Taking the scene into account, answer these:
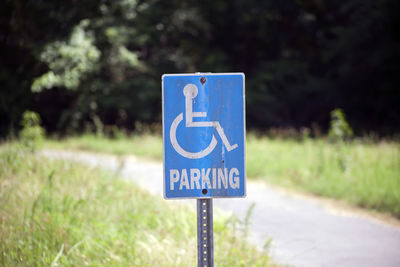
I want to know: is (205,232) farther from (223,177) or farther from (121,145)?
(121,145)

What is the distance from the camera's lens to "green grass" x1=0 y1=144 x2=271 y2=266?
350cm

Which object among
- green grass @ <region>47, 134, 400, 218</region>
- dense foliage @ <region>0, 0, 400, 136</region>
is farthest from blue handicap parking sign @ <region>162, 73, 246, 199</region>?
dense foliage @ <region>0, 0, 400, 136</region>

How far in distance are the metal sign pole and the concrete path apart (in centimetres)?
181

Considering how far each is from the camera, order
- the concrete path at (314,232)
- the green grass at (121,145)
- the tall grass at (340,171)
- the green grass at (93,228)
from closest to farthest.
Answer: the green grass at (93,228) < the concrete path at (314,232) < the tall grass at (340,171) < the green grass at (121,145)

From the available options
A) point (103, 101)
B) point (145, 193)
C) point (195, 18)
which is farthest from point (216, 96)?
point (195, 18)

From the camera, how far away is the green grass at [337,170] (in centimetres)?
662

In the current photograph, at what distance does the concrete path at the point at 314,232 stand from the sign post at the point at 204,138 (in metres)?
2.03

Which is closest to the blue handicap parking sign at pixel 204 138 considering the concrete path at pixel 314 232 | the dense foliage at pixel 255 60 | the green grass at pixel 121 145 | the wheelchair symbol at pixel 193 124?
the wheelchair symbol at pixel 193 124

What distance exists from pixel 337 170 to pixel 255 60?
17.2 metres

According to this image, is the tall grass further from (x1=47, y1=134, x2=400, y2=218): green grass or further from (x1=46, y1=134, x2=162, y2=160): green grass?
(x1=46, y1=134, x2=162, y2=160): green grass

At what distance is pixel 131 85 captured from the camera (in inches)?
770

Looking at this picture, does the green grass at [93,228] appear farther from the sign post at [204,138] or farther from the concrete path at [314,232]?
the sign post at [204,138]

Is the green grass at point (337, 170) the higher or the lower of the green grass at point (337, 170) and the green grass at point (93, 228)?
the higher

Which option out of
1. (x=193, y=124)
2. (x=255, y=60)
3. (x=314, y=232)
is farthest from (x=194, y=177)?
(x=255, y=60)
